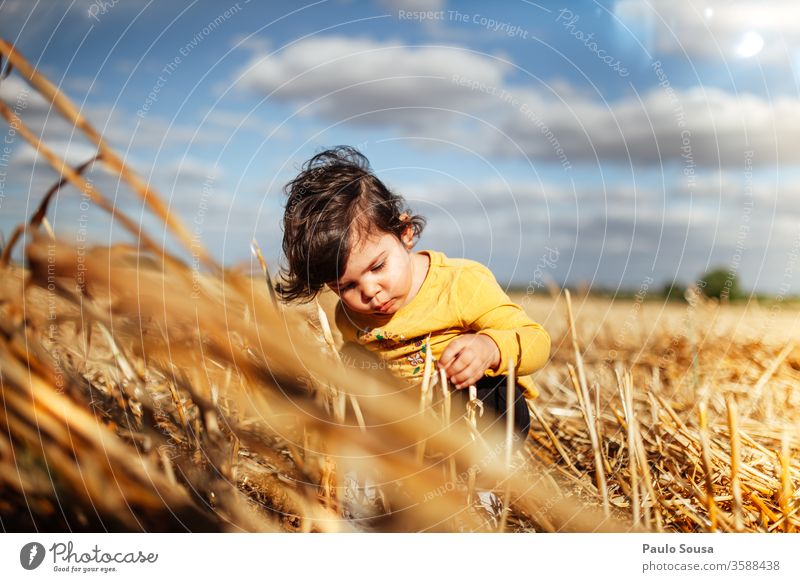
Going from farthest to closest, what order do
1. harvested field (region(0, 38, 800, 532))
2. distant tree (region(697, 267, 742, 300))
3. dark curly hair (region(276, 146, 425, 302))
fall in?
distant tree (region(697, 267, 742, 300))
dark curly hair (region(276, 146, 425, 302))
harvested field (region(0, 38, 800, 532))

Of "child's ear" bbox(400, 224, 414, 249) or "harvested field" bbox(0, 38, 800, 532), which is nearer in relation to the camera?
"harvested field" bbox(0, 38, 800, 532)

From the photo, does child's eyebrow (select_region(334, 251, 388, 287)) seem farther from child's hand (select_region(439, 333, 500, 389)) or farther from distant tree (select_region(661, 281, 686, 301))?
distant tree (select_region(661, 281, 686, 301))

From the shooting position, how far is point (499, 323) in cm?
137

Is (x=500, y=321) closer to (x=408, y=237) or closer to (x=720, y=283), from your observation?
(x=408, y=237)

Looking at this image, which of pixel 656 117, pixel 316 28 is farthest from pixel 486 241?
pixel 316 28

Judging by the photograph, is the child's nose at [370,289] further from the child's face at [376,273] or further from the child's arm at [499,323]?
the child's arm at [499,323]

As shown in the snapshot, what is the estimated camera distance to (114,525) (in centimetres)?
132

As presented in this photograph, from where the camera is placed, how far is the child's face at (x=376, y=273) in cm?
131

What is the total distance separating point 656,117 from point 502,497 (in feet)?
2.53

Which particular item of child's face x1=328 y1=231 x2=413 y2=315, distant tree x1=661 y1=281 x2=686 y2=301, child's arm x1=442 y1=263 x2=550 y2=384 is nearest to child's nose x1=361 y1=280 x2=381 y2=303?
child's face x1=328 y1=231 x2=413 y2=315

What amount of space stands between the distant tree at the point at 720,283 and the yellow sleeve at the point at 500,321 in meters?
0.36

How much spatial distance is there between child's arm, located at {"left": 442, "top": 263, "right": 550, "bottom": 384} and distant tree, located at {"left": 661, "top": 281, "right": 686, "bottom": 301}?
0.93 ft

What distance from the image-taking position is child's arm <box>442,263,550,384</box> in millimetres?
1350
